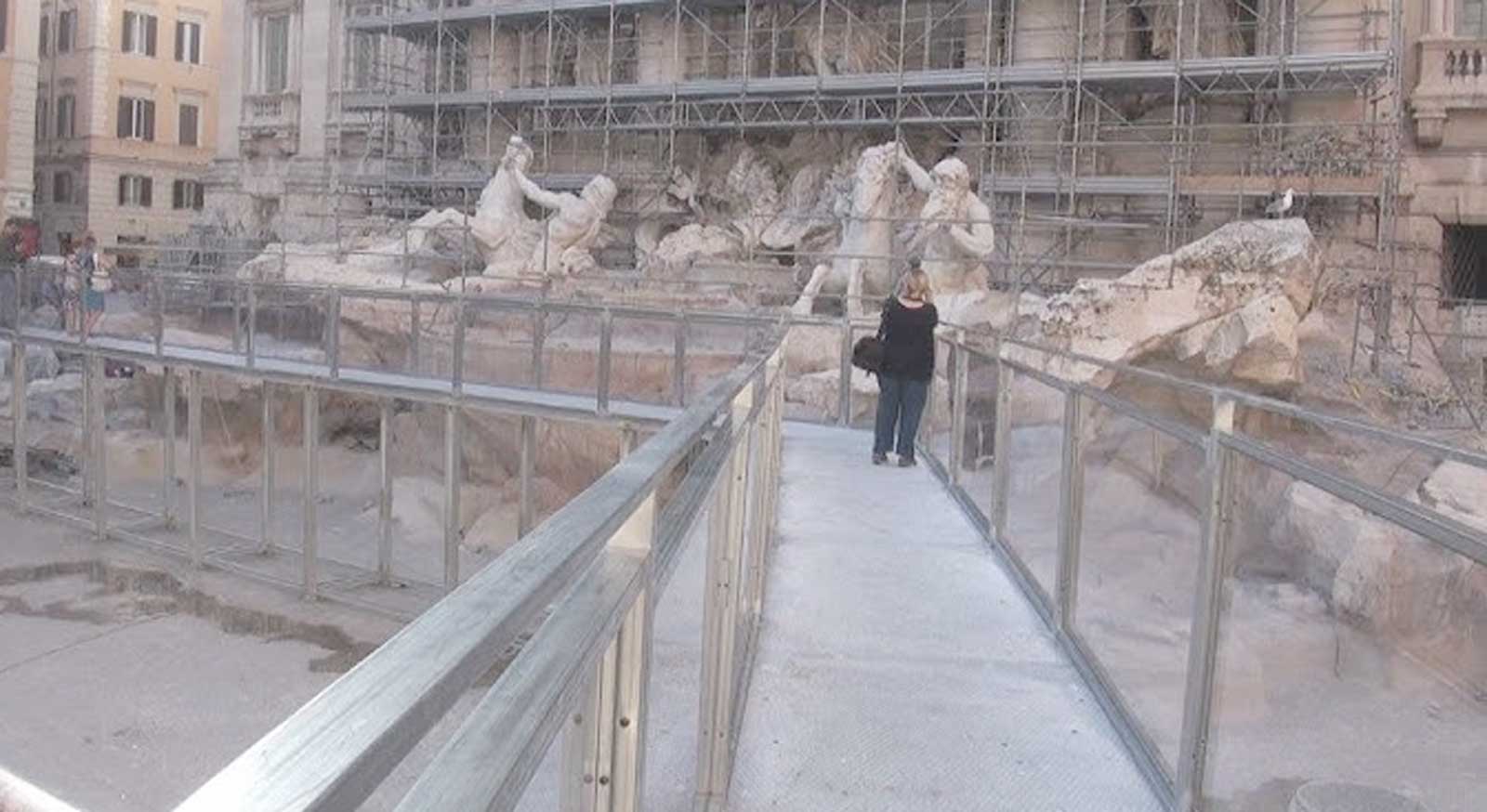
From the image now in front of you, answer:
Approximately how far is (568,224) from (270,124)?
16.8 m

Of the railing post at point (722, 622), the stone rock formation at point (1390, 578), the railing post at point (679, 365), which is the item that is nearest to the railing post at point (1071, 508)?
the railing post at point (722, 622)

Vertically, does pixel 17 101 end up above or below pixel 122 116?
below

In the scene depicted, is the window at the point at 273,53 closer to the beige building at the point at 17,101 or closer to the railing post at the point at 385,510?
the beige building at the point at 17,101

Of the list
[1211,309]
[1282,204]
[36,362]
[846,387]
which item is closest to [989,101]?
[1282,204]

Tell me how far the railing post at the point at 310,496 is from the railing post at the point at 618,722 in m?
13.9

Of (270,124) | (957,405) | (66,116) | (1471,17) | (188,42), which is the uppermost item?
(188,42)

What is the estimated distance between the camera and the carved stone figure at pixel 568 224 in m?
24.5

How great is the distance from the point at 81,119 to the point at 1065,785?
2155 inches

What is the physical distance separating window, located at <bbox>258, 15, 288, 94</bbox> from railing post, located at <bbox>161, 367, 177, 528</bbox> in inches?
904

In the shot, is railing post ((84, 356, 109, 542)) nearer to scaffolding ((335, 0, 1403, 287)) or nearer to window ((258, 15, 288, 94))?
scaffolding ((335, 0, 1403, 287))

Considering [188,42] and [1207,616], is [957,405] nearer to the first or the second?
[1207,616]

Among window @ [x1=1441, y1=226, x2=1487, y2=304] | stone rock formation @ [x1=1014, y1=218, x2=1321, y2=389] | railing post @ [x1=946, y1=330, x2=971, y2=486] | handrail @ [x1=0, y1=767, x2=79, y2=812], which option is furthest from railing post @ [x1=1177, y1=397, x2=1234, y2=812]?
window @ [x1=1441, y1=226, x2=1487, y2=304]

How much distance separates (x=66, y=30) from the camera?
52812 mm

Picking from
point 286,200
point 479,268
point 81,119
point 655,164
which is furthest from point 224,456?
point 81,119
